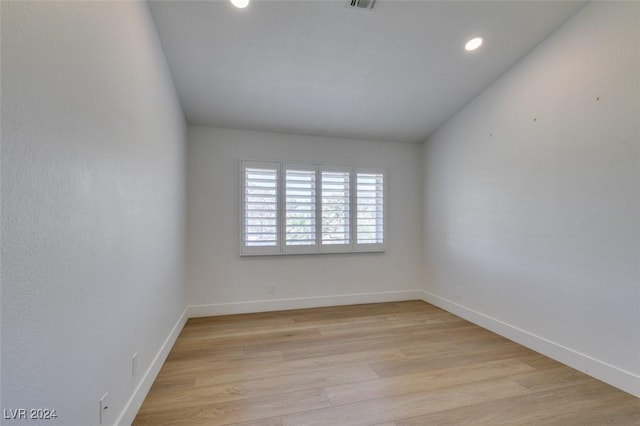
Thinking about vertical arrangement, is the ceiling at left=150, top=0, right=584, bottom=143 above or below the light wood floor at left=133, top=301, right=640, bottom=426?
above

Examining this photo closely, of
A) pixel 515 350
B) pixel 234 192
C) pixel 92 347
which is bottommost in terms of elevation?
pixel 515 350

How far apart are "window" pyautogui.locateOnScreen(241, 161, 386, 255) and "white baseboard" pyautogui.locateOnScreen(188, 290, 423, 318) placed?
68cm

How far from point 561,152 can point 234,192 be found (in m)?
3.49

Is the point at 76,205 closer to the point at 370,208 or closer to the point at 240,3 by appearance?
the point at 240,3

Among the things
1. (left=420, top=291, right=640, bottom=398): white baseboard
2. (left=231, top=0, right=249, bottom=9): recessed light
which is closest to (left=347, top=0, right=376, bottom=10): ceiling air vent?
(left=231, top=0, right=249, bottom=9): recessed light

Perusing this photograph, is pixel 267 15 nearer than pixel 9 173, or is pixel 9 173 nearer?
pixel 9 173

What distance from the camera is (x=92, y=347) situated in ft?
3.94

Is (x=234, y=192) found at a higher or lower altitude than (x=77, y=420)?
higher

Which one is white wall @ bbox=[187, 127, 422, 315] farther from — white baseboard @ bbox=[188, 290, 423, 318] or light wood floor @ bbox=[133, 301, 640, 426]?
light wood floor @ bbox=[133, 301, 640, 426]

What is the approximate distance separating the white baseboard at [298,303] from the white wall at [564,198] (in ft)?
2.99

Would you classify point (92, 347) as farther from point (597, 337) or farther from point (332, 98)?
point (597, 337)

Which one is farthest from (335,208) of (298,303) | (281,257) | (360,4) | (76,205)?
(76,205)

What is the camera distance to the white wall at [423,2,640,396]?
1936 millimetres

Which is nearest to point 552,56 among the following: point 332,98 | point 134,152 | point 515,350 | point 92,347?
point 332,98
